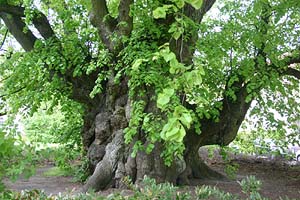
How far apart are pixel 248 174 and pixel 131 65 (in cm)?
571

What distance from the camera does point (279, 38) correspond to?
24.5 feet

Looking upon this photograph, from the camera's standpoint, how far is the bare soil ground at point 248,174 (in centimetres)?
684

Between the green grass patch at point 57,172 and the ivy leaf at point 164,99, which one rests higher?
the ivy leaf at point 164,99

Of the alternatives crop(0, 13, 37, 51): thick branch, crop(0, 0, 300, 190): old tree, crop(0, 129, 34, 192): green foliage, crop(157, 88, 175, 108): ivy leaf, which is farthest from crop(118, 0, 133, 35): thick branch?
crop(157, 88, 175, 108): ivy leaf

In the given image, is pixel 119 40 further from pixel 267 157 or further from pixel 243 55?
pixel 267 157

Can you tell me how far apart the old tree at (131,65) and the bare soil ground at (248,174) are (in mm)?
649

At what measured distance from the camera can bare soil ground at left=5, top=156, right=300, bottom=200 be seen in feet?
22.5

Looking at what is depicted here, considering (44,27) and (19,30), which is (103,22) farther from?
(19,30)

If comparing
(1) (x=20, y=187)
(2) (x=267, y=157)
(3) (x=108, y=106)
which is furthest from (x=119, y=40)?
(2) (x=267, y=157)

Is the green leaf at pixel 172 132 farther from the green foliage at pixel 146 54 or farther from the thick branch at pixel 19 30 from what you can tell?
the thick branch at pixel 19 30

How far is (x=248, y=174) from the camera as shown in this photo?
32.8 ft

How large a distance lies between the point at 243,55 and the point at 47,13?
14.1ft

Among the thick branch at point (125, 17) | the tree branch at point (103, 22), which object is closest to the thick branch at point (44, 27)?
the tree branch at point (103, 22)

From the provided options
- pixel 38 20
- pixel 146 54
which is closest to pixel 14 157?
pixel 146 54
